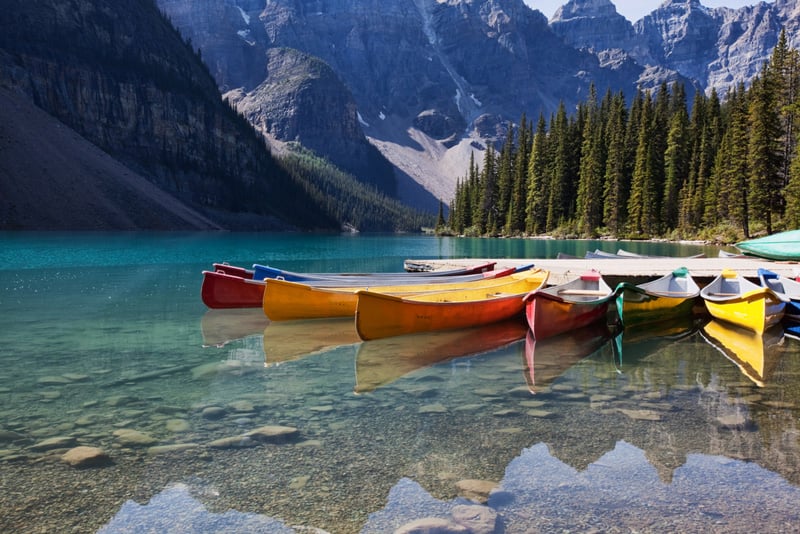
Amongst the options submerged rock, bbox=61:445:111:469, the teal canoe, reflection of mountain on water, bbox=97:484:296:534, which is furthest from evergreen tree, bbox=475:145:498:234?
reflection of mountain on water, bbox=97:484:296:534

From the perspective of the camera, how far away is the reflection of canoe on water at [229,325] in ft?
43.5

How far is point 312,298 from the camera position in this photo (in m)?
15.1

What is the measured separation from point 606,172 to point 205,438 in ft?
246

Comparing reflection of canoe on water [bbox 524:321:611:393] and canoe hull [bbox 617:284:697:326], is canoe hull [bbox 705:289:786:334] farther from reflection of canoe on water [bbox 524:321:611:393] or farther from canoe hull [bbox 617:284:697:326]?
reflection of canoe on water [bbox 524:321:611:393]

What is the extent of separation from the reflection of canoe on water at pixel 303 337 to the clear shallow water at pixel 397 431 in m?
0.12

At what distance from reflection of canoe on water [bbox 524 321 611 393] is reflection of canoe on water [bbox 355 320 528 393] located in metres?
0.81

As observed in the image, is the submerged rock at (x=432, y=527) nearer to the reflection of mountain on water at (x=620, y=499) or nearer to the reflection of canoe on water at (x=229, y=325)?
the reflection of mountain on water at (x=620, y=499)

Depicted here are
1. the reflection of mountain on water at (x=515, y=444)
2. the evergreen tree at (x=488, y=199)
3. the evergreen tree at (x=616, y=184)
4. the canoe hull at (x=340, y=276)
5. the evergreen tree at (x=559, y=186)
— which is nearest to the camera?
the reflection of mountain on water at (x=515, y=444)

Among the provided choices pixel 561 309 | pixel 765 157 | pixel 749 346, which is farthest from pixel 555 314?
pixel 765 157

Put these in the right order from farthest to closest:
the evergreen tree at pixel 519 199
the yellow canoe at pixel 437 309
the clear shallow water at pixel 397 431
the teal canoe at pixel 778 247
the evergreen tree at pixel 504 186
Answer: the evergreen tree at pixel 504 186, the evergreen tree at pixel 519 199, the teal canoe at pixel 778 247, the yellow canoe at pixel 437 309, the clear shallow water at pixel 397 431

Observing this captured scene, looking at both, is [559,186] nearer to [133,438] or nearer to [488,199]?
[488,199]

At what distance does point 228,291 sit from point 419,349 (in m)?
8.06

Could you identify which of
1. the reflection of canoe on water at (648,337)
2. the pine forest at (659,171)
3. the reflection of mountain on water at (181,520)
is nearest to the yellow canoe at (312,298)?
the reflection of canoe on water at (648,337)

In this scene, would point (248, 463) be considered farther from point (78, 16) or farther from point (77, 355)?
point (78, 16)
